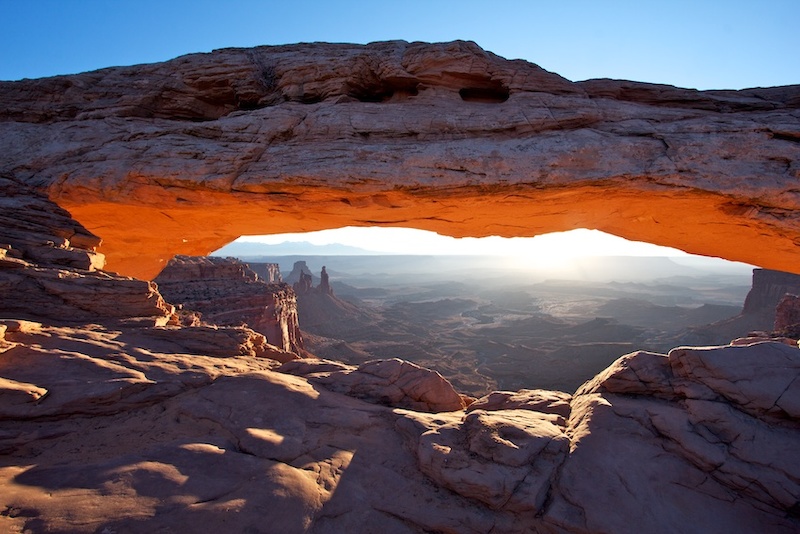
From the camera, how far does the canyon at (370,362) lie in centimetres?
427

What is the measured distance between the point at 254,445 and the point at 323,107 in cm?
851

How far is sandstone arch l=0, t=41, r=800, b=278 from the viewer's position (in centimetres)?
827

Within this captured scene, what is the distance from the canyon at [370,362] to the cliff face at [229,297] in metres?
13.8

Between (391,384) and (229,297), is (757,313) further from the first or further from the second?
(229,297)

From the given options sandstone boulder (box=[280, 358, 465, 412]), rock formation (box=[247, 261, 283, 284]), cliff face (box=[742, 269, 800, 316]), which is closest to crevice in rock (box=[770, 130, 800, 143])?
sandstone boulder (box=[280, 358, 465, 412])

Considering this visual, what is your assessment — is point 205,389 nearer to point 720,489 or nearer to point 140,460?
point 140,460

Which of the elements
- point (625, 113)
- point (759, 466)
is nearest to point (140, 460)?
point (759, 466)

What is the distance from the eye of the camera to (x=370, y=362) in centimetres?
773

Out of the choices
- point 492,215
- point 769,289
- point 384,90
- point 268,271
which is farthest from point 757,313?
point 268,271

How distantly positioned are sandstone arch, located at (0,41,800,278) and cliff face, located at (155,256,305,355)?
1718 centimetres

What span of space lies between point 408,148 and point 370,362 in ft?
17.5

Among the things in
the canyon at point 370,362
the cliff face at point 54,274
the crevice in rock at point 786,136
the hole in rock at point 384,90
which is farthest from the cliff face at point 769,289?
the cliff face at point 54,274

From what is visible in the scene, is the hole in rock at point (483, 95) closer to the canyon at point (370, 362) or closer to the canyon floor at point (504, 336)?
the canyon at point (370, 362)

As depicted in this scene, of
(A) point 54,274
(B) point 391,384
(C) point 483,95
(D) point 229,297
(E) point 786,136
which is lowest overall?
(D) point 229,297
